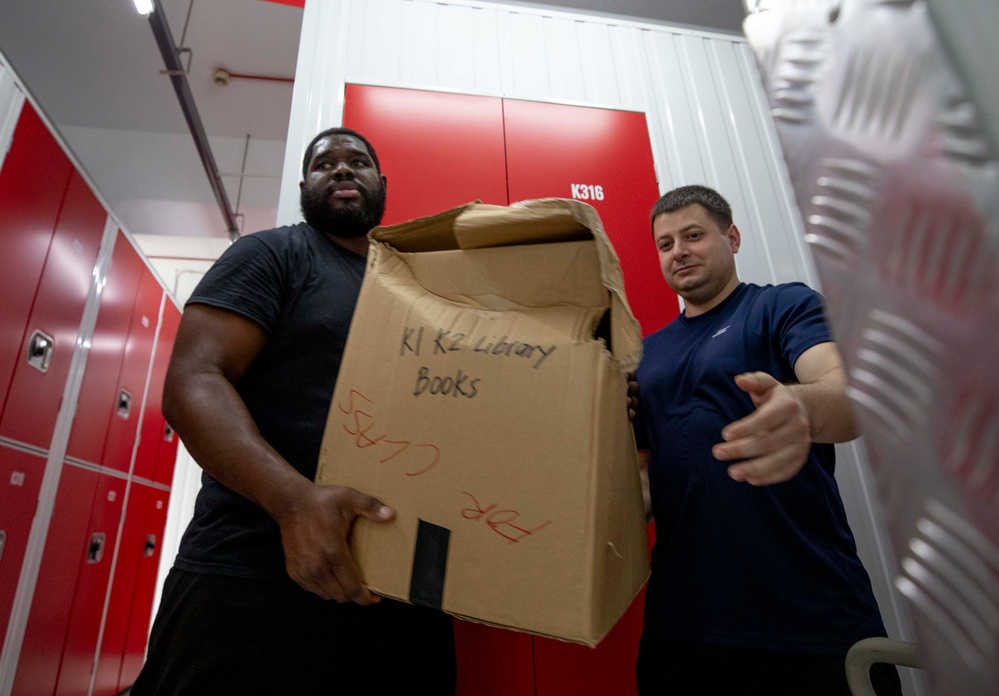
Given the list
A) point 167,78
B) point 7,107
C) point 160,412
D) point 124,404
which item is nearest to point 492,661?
point 7,107

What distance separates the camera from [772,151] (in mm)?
2094

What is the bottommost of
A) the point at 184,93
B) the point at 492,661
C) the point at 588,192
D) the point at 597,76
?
the point at 492,661

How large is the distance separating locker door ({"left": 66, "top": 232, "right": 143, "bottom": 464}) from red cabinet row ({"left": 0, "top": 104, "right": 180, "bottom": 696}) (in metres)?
0.01

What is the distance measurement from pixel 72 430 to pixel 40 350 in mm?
505

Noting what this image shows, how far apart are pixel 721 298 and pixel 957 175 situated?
42.7 inches

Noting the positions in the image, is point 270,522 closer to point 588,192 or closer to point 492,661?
point 492,661

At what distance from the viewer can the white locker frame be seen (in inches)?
73.7

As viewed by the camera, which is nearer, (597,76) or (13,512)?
(597,76)

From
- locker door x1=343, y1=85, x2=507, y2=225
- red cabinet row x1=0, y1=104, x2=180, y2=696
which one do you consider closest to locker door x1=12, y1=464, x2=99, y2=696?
red cabinet row x1=0, y1=104, x2=180, y2=696

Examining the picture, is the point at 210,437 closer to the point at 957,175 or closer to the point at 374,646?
the point at 374,646

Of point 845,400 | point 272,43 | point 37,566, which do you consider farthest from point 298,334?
point 272,43

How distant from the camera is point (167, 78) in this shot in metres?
3.94

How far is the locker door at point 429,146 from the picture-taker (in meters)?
1.75

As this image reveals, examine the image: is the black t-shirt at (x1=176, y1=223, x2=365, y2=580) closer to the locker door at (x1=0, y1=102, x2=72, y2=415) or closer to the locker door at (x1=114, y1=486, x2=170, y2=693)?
the locker door at (x1=0, y1=102, x2=72, y2=415)
